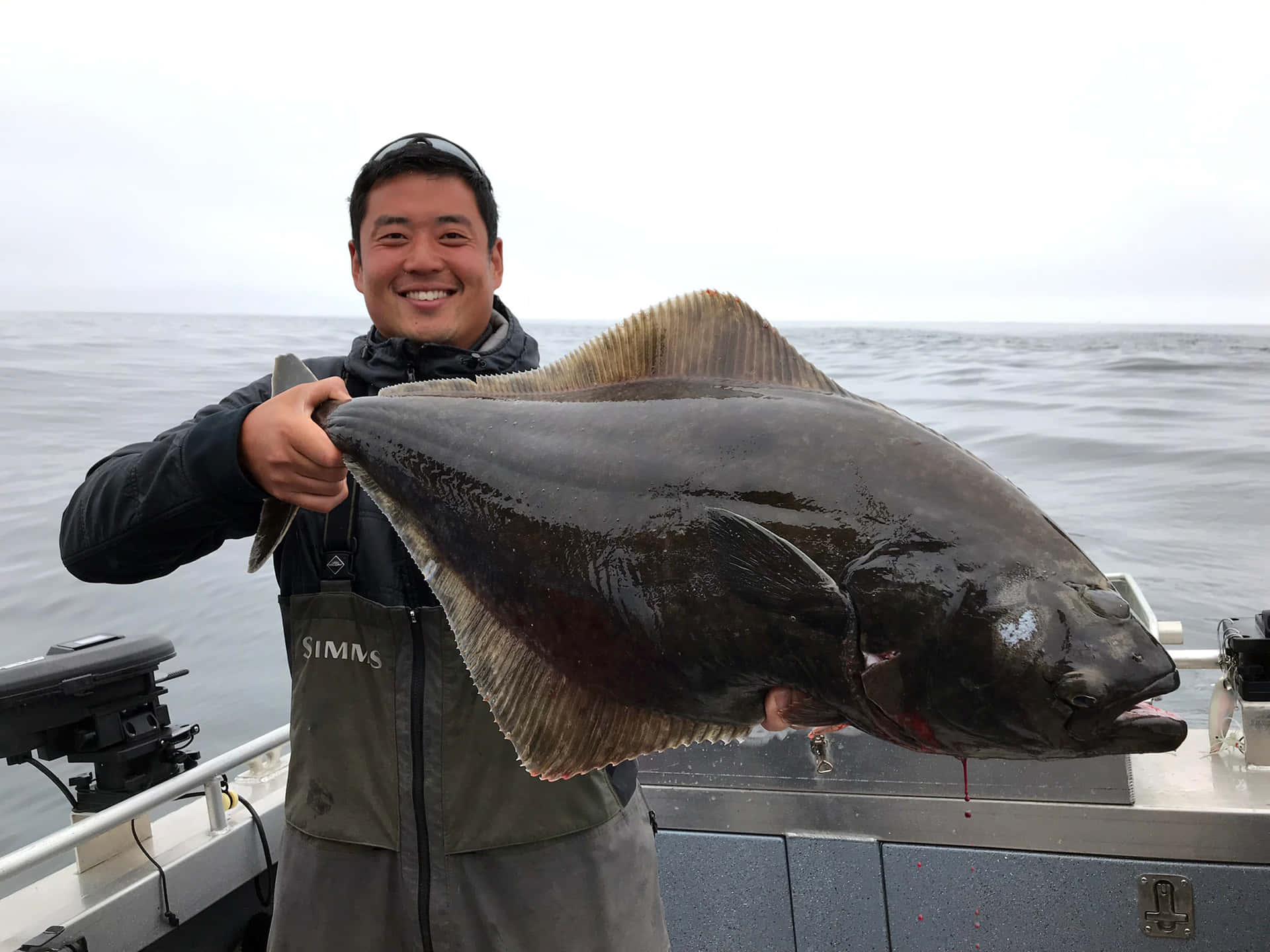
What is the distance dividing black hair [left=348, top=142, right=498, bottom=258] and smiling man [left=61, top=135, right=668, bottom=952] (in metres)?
0.72

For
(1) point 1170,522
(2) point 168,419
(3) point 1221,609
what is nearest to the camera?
(3) point 1221,609

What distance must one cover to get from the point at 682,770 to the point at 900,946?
115 cm

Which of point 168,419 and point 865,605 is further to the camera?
point 168,419

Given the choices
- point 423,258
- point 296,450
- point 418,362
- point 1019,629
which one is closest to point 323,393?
point 296,450

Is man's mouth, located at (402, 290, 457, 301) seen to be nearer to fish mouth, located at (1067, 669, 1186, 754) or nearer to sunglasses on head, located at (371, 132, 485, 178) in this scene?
sunglasses on head, located at (371, 132, 485, 178)

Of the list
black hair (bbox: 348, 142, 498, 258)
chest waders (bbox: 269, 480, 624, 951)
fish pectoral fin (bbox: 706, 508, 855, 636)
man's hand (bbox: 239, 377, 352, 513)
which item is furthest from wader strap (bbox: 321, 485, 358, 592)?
fish pectoral fin (bbox: 706, 508, 855, 636)

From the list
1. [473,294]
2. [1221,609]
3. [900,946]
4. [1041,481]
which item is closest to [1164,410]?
[1041,481]

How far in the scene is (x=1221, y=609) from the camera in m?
10.0

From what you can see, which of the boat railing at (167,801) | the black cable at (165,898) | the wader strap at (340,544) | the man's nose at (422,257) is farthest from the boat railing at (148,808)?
the man's nose at (422,257)

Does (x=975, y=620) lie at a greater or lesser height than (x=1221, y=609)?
greater

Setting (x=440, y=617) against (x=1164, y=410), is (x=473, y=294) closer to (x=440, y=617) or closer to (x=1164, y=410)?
(x=440, y=617)

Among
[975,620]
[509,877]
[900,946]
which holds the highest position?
[975,620]

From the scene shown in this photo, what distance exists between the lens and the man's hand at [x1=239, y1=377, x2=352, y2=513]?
191 centimetres

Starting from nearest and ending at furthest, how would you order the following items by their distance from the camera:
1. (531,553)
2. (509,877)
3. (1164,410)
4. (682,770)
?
(531,553)
(509,877)
(682,770)
(1164,410)
